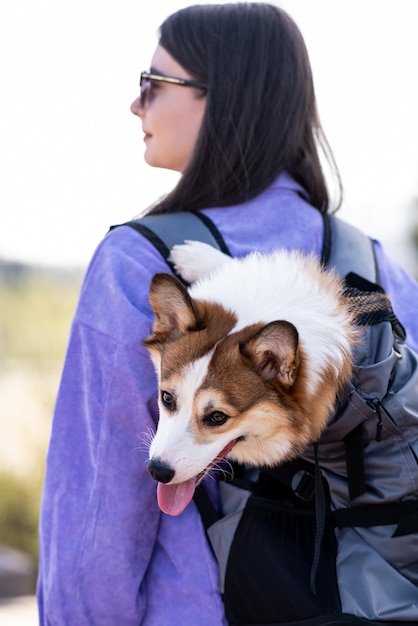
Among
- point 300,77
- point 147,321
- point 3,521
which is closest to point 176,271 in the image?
point 147,321

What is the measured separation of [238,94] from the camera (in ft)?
9.19

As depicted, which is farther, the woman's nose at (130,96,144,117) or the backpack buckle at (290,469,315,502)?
the woman's nose at (130,96,144,117)

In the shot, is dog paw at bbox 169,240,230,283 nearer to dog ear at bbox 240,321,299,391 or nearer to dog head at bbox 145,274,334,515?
dog head at bbox 145,274,334,515

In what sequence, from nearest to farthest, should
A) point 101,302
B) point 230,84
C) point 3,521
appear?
point 101,302 < point 230,84 < point 3,521

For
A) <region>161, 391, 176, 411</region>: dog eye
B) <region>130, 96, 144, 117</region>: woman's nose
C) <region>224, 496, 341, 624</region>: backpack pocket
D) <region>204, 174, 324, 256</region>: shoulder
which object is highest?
<region>130, 96, 144, 117</region>: woman's nose

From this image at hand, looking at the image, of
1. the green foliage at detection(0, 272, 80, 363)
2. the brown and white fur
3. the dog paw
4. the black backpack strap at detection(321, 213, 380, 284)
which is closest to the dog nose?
the brown and white fur

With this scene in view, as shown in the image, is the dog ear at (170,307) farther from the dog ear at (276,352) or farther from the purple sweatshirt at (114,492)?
the dog ear at (276,352)

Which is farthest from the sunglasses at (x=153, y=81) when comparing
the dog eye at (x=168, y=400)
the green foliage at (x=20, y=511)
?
the green foliage at (x=20, y=511)

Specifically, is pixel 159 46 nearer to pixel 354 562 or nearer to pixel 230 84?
pixel 230 84

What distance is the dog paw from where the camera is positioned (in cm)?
255

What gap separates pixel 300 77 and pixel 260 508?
1474mm

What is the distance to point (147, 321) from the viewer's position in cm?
251

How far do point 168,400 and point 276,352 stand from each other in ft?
1.13

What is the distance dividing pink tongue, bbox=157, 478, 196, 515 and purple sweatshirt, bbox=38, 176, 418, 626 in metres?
0.11
